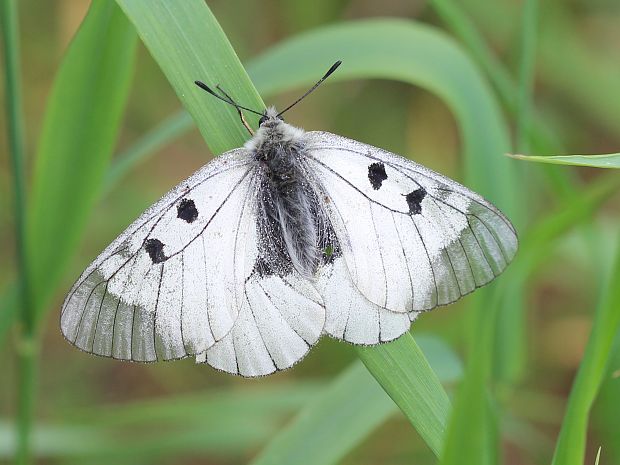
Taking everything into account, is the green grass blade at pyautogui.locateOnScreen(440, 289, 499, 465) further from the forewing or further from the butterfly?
the forewing

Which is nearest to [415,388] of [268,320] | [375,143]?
[268,320]

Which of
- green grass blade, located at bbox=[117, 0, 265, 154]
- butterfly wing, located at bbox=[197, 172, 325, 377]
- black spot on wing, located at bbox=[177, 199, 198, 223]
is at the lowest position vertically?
butterfly wing, located at bbox=[197, 172, 325, 377]

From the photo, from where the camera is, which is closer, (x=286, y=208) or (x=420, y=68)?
(x=286, y=208)

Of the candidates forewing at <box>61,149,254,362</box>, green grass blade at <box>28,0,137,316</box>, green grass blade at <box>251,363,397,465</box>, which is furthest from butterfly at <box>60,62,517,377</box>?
green grass blade at <box>28,0,137,316</box>

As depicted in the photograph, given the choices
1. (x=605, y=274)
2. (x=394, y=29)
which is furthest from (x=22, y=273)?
(x=605, y=274)

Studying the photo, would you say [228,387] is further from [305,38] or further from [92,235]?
[305,38]

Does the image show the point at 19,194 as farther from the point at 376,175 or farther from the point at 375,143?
the point at 375,143

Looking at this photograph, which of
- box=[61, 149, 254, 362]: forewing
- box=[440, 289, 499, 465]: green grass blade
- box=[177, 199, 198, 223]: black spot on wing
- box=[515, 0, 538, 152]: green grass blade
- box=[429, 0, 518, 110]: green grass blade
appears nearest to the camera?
box=[440, 289, 499, 465]: green grass blade
